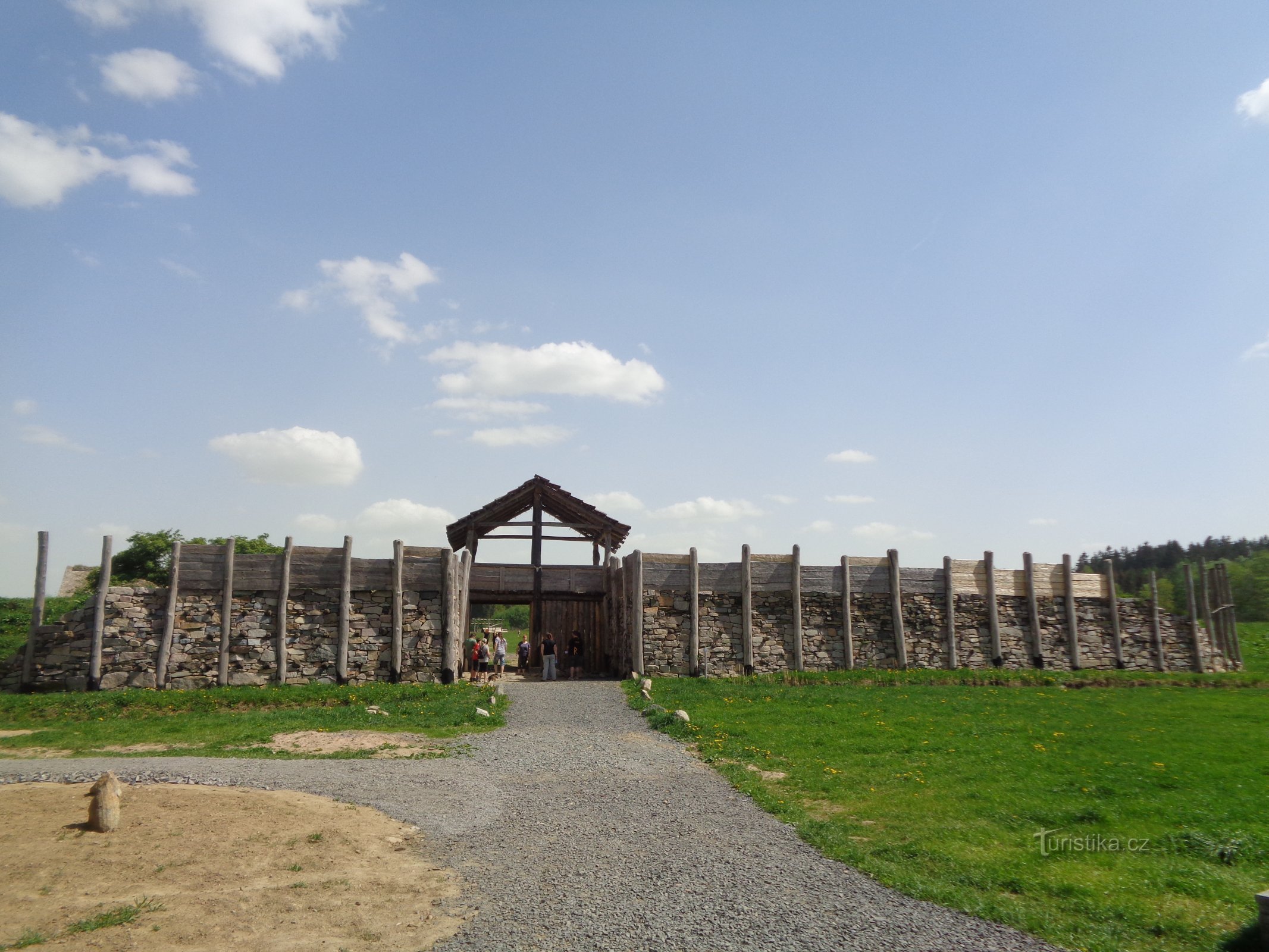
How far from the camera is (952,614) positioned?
1072 inches

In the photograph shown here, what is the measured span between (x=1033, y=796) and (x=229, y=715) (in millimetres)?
16628

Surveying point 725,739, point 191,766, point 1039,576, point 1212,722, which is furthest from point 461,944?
point 1039,576

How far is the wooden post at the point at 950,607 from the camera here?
88.4ft

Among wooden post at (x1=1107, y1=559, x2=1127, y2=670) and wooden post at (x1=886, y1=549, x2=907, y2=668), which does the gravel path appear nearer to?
wooden post at (x1=886, y1=549, x2=907, y2=668)

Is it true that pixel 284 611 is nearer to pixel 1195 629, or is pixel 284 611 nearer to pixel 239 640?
pixel 239 640

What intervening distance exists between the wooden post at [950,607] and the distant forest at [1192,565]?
29600mm

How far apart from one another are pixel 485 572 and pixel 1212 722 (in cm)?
2050

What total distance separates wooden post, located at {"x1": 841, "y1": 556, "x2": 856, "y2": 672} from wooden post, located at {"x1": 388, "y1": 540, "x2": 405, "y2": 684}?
14.1 m

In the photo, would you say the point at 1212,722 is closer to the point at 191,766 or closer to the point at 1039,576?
the point at 1039,576

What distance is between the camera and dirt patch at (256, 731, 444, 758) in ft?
45.0

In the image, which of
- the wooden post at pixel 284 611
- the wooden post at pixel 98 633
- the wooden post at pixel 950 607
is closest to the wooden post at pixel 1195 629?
the wooden post at pixel 950 607

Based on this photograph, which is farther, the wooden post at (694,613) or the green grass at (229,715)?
the wooden post at (694,613)

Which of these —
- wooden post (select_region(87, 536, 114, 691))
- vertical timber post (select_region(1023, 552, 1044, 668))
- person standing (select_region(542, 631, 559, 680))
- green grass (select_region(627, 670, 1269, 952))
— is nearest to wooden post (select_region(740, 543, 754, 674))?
green grass (select_region(627, 670, 1269, 952))

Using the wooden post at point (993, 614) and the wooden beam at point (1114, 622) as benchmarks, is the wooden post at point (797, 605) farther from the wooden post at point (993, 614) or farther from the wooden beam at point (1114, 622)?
the wooden beam at point (1114, 622)
